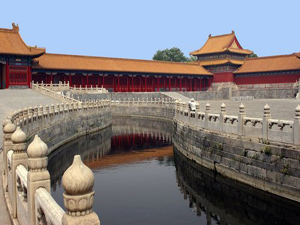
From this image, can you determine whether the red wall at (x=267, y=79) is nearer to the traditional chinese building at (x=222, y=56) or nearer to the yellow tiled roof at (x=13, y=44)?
the traditional chinese building at (x=222, y=56)

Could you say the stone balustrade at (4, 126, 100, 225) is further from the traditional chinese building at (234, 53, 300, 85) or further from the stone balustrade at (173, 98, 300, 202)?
the traditional chinese building at (234, 53, 300, 85)

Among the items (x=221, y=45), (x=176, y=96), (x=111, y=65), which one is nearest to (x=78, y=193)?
(x=111, y=65)

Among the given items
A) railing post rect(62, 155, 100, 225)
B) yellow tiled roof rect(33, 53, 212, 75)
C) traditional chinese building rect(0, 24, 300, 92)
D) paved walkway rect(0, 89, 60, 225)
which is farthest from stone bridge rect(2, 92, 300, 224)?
yellow tiled roof rect(33, 53, 212, 75)

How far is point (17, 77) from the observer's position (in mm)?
39125

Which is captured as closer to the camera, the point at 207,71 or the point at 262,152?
the point at 262,152

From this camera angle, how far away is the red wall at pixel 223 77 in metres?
60.0

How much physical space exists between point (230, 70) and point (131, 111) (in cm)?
2501

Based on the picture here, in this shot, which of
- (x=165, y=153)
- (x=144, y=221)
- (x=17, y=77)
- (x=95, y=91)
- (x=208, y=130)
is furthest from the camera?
(x=95, y=91)

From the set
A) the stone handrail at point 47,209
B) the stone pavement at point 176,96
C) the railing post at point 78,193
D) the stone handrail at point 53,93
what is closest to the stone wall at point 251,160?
the stone handrail at point 47,209

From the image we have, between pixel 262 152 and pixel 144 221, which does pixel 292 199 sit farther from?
pixel 144 221

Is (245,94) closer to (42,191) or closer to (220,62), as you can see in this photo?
(220,62)

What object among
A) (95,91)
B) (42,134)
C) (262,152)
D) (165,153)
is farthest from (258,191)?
(95,91)

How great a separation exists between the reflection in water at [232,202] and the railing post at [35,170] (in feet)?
24.8

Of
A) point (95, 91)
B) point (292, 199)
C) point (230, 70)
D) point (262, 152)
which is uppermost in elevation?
point (230, 70)
